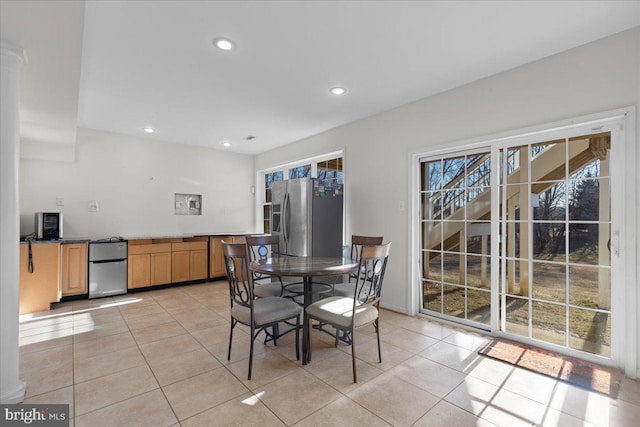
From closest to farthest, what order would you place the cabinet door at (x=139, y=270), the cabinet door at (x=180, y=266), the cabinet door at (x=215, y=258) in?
the cabinet door at (x=139, y=270)
the cabinet door at (x=180, y=266)
the cabinet door at (x=215, y=258)

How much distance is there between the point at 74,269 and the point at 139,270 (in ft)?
2.68

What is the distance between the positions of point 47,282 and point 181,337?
2.37m

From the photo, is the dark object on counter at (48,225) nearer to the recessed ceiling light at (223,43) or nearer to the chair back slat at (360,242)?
the recessed ceiling light at (223,43)

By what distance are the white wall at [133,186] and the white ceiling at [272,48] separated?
0.99m

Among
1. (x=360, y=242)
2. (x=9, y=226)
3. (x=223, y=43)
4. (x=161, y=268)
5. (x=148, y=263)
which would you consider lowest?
(x=161, y=268)

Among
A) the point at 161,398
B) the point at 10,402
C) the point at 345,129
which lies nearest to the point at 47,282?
the point at 10,402

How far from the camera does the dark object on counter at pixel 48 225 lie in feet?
→ 13.3

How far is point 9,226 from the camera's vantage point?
1.90m

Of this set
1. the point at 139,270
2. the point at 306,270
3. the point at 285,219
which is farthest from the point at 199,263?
the point at 306,270

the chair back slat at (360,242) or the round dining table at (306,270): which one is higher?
the chair back slat at (360,242)

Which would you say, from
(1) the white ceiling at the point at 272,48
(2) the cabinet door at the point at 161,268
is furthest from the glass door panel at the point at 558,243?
(2) the cabinet door at the point at 161,268

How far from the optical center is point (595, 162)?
2.46 m

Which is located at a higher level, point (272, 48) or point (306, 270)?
point (272, 48)

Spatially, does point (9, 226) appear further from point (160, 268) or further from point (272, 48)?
point (160, 268)
